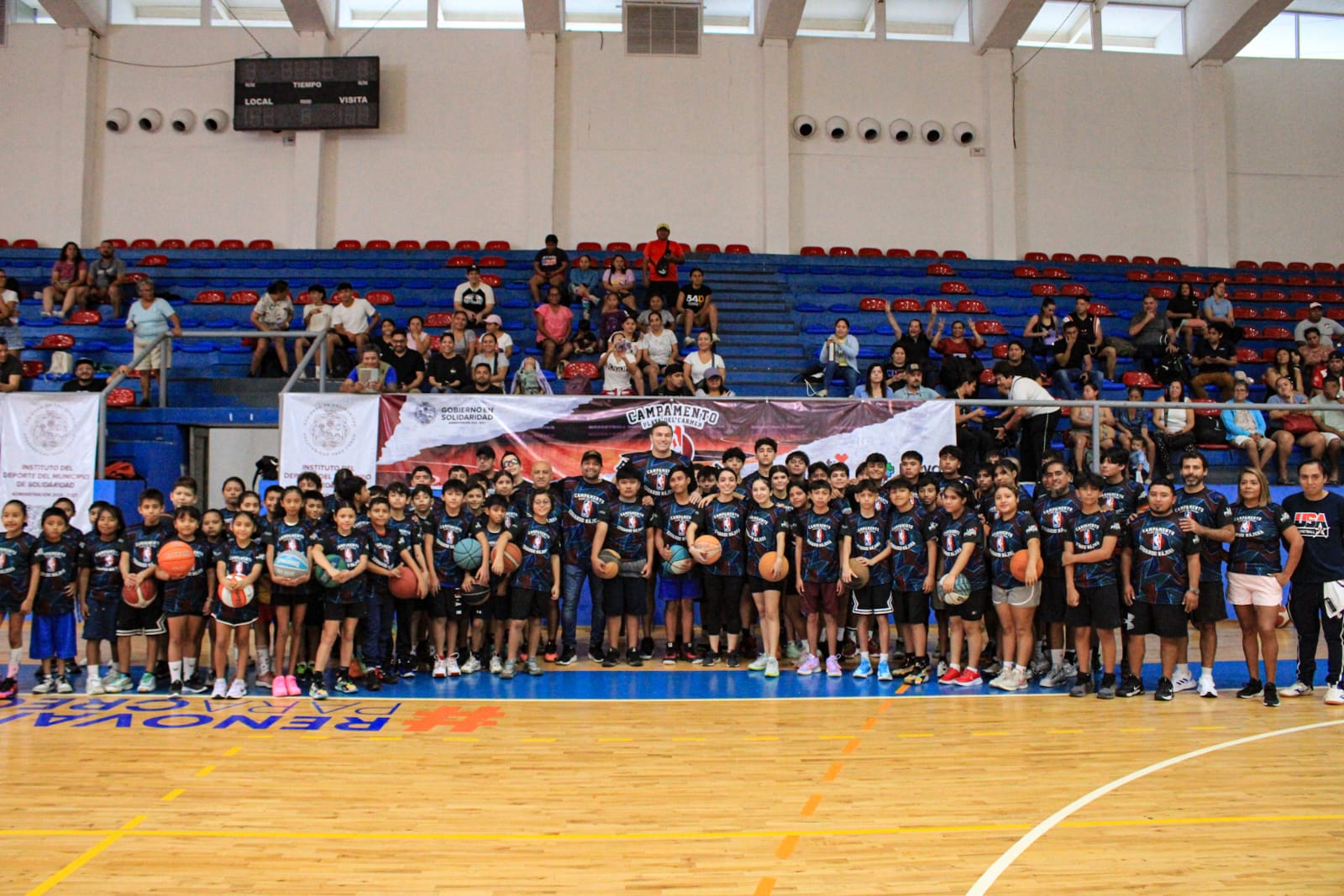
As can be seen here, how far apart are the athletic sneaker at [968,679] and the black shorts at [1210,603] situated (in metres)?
1.69

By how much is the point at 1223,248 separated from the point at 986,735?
15.8m

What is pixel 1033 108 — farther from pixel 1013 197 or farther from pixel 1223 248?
pixel 1223 248

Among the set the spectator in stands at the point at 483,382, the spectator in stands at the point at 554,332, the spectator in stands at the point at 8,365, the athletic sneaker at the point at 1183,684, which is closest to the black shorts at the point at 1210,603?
the athletic sneaker at the point at 1183,684

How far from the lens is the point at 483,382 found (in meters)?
11.1

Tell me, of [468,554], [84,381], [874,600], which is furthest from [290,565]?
[84,381]

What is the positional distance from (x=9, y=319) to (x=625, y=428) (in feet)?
28.9

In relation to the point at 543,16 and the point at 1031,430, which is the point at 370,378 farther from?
the point at 543,16

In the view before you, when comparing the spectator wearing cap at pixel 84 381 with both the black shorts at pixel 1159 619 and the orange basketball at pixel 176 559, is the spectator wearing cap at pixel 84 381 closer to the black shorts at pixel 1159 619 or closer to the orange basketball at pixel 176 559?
the orange basketball at pixel 176 559

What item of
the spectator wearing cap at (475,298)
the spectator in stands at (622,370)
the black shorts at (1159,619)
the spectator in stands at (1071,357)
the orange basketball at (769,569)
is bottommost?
the black shorts at (1159,619)

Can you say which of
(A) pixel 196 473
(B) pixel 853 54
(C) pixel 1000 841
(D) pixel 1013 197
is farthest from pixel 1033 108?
(C) pixel 1000 841

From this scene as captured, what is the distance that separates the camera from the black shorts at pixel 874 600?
842cm

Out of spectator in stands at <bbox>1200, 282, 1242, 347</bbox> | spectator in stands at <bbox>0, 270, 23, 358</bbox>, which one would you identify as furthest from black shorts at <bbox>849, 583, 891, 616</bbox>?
spectator in stands at <bbox>0, 270, 23, 358</bbox>

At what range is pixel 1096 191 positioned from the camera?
1914cm

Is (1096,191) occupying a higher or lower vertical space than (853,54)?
lower
